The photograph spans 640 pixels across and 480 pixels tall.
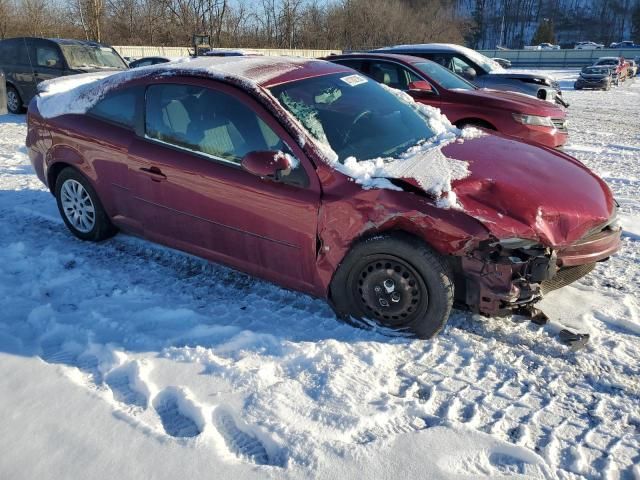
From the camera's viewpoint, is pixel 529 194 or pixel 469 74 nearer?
pixel 529 194

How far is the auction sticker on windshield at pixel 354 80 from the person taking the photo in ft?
13.6

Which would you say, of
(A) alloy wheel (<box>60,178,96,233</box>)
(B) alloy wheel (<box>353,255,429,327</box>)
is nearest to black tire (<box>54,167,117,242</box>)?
(A) alloy wheel (<box>60,178,96,233</box>)

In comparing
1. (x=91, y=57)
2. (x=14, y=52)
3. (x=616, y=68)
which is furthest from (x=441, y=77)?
(x=616, y=68)

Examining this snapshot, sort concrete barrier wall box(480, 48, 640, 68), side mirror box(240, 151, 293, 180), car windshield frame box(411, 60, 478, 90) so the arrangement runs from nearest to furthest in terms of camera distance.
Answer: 1. side mirror box(240, 151, 293, 180)
2. car windshield frame box(411, 60, 478, 90)
3. concrete barrier wall box(480, 48, 640, 68)

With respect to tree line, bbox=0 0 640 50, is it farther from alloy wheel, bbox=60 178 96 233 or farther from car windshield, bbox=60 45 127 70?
alloy wheel, bbox=60 178 96 233

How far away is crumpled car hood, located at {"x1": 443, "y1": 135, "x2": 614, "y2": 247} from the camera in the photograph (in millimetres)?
2926

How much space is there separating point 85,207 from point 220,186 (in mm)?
1724

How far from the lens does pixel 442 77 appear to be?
801 cm

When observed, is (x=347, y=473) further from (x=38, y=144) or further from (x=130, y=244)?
(x=38, y=144)

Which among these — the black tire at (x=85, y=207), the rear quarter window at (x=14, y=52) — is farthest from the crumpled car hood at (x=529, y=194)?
the rear quarter window at (x=14, y=52)

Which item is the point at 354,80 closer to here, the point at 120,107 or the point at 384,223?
the point at 384,223

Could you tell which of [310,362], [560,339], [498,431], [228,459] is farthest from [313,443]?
[560,339]

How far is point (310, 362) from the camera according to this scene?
296 cm

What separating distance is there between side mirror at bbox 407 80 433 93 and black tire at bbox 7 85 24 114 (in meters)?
9.17
